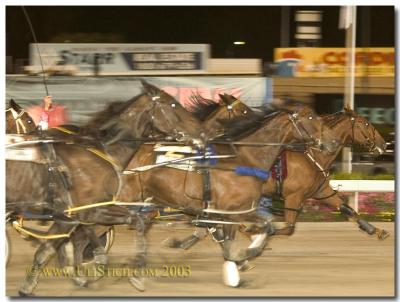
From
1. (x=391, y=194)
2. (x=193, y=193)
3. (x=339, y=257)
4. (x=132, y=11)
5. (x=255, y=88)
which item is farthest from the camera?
(x=132, y=11)

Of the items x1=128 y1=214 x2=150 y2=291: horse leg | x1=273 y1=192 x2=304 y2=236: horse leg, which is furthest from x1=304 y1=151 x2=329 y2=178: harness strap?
x1=128 y1=214 x2=150 y2=291: horse leg

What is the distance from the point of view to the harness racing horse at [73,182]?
7215 millimetres

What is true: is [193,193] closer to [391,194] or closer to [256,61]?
[391,194]

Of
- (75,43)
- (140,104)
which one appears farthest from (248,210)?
(75,43)

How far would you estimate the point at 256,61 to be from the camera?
599 inches

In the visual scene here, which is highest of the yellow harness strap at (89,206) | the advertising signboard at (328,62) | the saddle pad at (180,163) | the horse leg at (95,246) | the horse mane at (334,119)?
the advertising signboard at (328,62)

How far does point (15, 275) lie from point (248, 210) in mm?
2466

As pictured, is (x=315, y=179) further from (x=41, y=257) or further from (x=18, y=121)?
(x=41, y=257)

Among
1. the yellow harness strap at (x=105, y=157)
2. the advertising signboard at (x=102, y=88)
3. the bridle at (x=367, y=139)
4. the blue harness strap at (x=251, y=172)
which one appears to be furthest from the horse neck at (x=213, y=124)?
the advertising signboard at (x=102, y=88)

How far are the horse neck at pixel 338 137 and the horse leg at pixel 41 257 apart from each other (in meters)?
3.79

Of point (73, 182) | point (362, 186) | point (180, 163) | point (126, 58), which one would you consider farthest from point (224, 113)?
point (126, 58)

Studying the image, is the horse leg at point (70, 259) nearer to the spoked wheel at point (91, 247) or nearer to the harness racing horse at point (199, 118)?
the harness racing horse at point (199, 118)

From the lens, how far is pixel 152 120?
24.9 feet

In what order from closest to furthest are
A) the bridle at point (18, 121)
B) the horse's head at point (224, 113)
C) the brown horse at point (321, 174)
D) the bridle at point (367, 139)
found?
the horse's head at point (224, 113) < the brown horse at point (321, 174) < the bridle at point (367, 139) < the bridle at point (18, 121)
